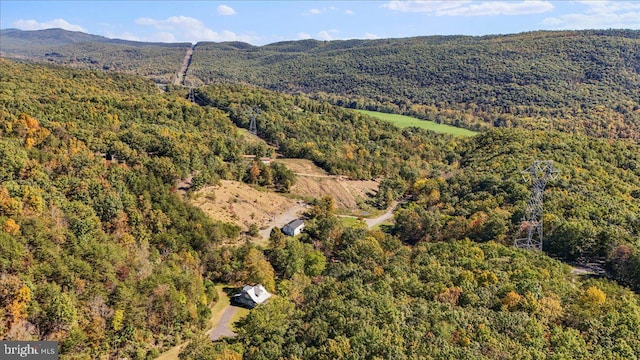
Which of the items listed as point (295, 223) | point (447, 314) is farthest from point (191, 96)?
point (447, 314)

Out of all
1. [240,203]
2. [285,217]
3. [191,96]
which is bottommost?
[285,217]

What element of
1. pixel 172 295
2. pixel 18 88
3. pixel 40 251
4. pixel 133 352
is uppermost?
pixel 18 88

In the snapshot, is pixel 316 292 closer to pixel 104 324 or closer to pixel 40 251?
pixel 104 324

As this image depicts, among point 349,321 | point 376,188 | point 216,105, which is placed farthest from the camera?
point 216,105

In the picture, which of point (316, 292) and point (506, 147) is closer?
point (316, 292)

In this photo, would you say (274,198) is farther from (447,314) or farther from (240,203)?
(447,314)

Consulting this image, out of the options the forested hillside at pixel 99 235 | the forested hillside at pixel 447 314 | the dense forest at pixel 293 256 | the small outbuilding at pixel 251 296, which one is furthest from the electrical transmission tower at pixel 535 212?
the forested hillside at pixel 99 235

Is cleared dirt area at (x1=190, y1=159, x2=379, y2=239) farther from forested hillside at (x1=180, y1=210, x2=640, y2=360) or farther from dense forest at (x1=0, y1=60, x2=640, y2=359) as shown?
forested hillside at (x1=180, y1=210, x2=640, y2=360)

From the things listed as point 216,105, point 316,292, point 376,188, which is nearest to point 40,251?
point 316,292
